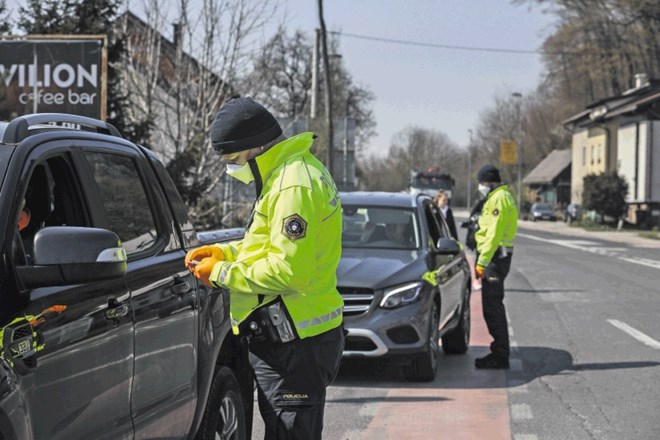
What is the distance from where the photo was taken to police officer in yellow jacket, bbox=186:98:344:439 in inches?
145

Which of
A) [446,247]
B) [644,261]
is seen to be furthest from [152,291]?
[644,261]

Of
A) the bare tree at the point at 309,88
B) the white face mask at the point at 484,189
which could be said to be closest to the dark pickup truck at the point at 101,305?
the white face mask at the point at 484,189

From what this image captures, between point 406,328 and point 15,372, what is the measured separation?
584 centimetres

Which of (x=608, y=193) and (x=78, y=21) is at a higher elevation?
(x=78, y=21)

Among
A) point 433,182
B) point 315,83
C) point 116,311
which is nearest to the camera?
point 116,311

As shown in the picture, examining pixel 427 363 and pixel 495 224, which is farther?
pixel 495 224

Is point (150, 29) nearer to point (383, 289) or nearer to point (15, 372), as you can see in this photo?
point (383, 289)

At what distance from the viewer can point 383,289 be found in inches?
340

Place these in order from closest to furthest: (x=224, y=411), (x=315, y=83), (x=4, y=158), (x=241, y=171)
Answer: (x=4, y=158), (x=241, y=171), (x=224, y=411), (x=315, y=83)

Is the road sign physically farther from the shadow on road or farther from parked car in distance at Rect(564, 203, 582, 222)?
the shadow on road

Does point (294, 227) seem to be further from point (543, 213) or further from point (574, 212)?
point (543, 213)

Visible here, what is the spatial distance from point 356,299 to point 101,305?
17.3ft

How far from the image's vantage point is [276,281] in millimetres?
3639

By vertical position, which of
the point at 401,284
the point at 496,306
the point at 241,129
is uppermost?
the point at 241,129
